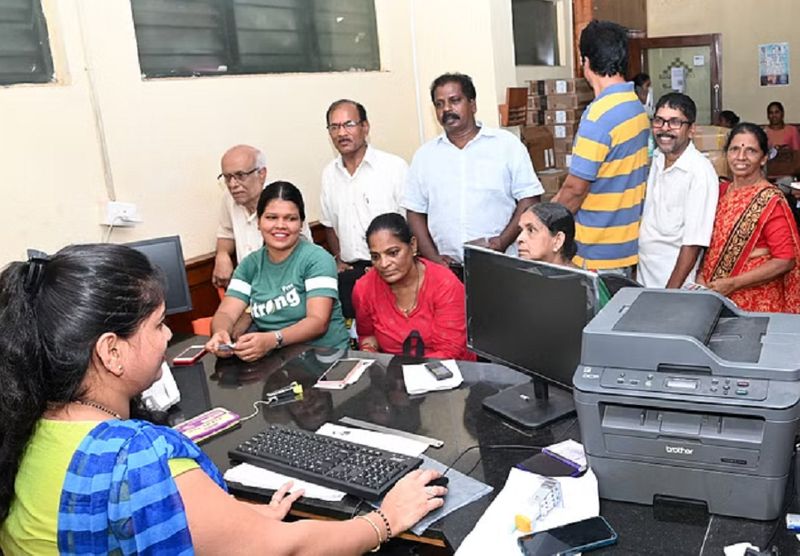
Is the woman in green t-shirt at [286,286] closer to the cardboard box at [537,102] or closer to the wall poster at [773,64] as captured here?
the cardboard box at [537,102]

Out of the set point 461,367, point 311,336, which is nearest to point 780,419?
point 461,367

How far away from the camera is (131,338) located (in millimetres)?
1144

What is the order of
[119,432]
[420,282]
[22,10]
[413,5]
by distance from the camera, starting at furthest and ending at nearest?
1. [413,5]
2. [22,10]
3. [420,282]
4. [119,432]

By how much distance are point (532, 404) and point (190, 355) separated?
1234 millimetres

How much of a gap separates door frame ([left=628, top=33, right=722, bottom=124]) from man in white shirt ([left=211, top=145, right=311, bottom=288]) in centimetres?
502

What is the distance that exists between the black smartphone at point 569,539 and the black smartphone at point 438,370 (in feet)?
2.44

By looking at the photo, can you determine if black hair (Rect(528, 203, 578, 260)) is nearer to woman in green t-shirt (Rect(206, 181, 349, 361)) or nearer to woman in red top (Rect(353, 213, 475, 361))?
woman in red top (Rect(353, 213, 475, 361))

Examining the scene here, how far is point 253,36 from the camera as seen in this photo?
359 centimetres

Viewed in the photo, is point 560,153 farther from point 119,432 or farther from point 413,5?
point 119,432

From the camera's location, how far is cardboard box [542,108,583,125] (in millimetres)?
4809

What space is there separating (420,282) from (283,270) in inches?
20.1

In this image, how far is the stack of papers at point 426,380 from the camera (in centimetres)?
197

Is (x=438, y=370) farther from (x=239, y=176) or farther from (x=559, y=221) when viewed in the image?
(x=239, y=176)

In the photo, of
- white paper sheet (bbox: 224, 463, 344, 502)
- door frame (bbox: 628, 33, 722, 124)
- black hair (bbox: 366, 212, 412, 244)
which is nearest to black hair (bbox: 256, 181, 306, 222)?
black hair (bbox: 366, 212, 412, 244)
